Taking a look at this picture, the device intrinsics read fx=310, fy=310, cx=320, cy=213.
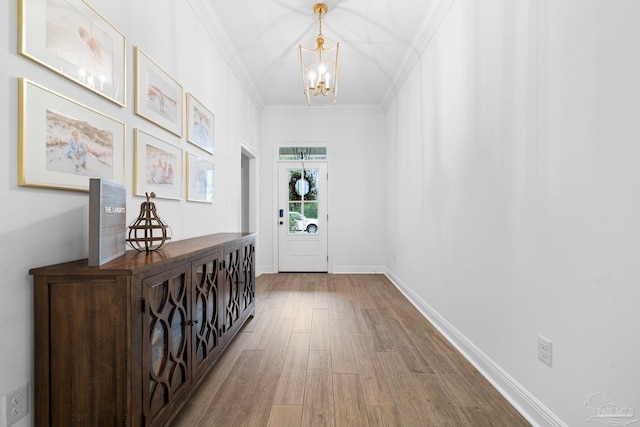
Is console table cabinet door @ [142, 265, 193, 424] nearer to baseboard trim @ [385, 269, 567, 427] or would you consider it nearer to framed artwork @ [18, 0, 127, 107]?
framed artwork @ [18, 0, 127, 107]

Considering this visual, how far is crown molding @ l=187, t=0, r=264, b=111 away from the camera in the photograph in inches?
107

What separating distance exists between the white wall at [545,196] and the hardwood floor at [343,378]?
0.77ft

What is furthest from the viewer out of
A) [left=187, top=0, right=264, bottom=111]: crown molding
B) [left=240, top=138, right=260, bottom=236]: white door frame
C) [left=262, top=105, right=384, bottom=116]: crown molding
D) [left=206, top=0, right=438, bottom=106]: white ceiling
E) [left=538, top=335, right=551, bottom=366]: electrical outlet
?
[left=262, top=105, right=384, bottom=116]: crown molding

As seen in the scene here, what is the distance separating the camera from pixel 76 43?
54.9 inches

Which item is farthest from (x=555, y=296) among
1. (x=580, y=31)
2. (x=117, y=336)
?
(x=117, y=336)

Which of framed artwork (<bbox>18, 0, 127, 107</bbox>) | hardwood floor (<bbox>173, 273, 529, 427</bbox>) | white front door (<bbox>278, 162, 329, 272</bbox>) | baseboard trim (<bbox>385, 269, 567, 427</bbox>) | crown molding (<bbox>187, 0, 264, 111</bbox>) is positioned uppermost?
crown molding (<bbox>187, 0, 264, 111</bbox>)

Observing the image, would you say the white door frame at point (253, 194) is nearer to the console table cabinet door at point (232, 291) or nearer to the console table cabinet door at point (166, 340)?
the console table cabinet door at point (232, 291)

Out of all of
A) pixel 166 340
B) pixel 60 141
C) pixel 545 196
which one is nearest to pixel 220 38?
pixel 60 141

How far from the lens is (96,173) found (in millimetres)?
Result: 1537

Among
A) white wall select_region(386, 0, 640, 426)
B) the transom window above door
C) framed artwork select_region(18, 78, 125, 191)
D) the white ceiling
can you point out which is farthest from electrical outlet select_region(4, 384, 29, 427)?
the transom window above door

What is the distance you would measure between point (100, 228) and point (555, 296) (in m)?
1.97

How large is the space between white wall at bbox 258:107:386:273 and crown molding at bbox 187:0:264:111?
1020 mm

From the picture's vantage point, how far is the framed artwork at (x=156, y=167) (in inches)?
74.8

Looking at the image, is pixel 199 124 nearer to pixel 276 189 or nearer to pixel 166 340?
pixel 166 340
